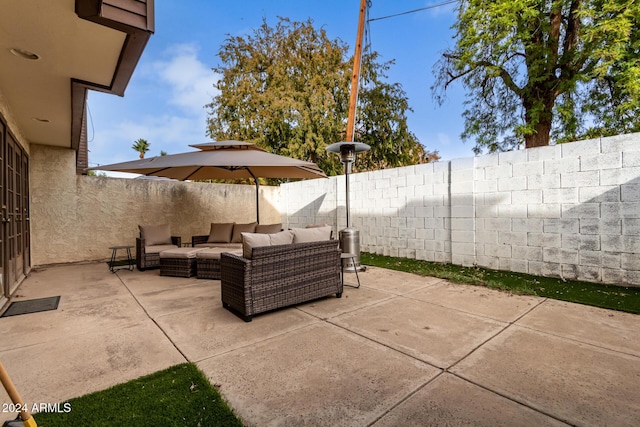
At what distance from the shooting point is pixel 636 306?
10.9 feet

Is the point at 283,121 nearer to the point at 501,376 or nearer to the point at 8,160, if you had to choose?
the point at 8,160

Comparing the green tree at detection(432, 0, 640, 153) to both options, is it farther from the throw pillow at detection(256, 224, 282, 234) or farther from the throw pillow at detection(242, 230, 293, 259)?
the throw pillow at detection(242, 230, 293, 259)

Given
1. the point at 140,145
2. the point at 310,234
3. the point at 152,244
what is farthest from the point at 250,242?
the point at 140,145

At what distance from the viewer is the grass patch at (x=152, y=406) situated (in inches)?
64.2

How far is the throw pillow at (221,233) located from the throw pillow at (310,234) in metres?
3.34

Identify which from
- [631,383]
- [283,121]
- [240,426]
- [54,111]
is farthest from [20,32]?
[283,121]

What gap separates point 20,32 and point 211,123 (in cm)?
1221

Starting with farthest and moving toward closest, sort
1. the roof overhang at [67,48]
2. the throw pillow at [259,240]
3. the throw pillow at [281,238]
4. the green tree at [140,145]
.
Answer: the green tree at [140,145] → the throw pillow at [281,238] → the throw pillow at [259,240] → the roof overhang at [67,48]

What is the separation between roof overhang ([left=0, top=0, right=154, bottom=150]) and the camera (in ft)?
7.16

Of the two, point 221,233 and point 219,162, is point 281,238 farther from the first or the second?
point 221,233

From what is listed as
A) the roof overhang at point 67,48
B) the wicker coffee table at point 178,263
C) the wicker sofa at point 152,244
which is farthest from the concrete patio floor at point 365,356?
the roof overhang at point 67,48

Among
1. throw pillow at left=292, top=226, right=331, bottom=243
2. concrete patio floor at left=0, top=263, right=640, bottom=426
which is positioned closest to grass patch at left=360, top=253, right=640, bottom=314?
concrete patio floor at left=0, top=263, right=640, bottom=426

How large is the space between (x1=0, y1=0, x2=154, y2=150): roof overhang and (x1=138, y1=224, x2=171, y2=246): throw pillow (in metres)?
2.44

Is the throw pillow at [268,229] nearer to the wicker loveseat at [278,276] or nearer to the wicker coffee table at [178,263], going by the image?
the wicker coffee table at [178,263]
